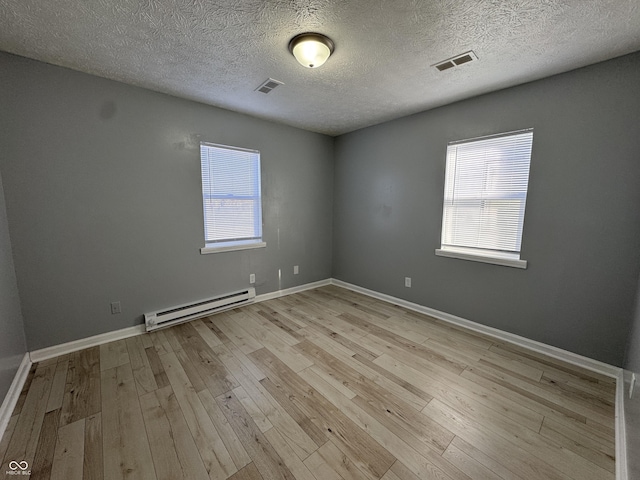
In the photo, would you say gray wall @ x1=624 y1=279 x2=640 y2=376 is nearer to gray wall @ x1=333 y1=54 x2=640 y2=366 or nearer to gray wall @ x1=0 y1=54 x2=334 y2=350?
gray wall @ x1=333 y1=54 x2=640 y2=366

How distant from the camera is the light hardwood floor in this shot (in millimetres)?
1329

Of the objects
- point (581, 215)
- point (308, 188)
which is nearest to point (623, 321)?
point (581, 215)

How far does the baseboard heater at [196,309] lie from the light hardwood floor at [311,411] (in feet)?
0.54

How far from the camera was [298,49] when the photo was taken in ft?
5.77

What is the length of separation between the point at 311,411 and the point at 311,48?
98.9 inches

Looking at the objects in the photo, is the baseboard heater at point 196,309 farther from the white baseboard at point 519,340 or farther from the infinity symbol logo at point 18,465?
the white baseboard at point 519,340

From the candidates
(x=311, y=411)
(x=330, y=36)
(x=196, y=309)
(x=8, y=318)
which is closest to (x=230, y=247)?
(x=196, y=309)

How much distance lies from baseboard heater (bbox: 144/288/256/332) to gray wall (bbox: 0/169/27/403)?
881 mm

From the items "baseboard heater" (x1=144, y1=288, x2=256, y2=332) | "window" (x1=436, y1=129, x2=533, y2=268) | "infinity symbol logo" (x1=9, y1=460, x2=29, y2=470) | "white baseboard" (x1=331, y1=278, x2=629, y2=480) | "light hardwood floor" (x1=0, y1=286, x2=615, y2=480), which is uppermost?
"window" (x1=436, y1=129, x2=533, y2=268)

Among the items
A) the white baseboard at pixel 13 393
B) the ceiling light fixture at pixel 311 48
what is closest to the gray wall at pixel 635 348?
the ceiling light fixture at pixel 311 48

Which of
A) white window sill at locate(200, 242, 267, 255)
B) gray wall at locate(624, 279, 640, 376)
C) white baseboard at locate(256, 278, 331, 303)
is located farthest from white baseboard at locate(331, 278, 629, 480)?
white window sill at locate(200, 242, 267, 255)

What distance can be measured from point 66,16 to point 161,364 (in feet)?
8.45

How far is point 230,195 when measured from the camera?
3246 mm

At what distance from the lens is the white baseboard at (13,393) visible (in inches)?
60.6
